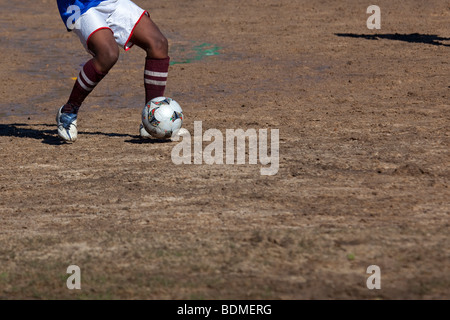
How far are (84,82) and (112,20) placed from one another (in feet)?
2.15

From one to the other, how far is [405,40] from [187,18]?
541 centimetres

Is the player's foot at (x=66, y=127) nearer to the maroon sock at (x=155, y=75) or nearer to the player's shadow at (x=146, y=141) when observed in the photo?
the player's shadow at (x=146, y=141)

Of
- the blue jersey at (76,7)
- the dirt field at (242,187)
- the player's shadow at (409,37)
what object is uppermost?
the player's shadow at (409,37)

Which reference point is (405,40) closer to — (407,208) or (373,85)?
(373,85)

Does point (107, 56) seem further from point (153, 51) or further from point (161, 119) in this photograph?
point (161, 119)

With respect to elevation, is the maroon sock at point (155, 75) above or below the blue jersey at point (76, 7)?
below

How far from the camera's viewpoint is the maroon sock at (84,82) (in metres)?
7.14

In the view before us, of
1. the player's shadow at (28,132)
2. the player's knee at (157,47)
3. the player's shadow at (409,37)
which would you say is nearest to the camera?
the player's knee at (157,47)

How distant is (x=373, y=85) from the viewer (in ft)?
32.4

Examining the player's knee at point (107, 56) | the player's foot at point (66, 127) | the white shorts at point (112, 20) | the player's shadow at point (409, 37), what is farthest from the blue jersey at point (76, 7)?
the player's shadow at point (409, 37)

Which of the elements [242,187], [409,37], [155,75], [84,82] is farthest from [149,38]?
[409,37]

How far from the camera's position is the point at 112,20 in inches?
279

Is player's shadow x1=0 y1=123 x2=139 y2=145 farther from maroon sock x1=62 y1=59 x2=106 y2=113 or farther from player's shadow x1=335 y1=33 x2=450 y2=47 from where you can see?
player's shadow x1=335 y1=33 x2=450 y2=47

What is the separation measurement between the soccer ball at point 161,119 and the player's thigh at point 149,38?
19.5 inches
